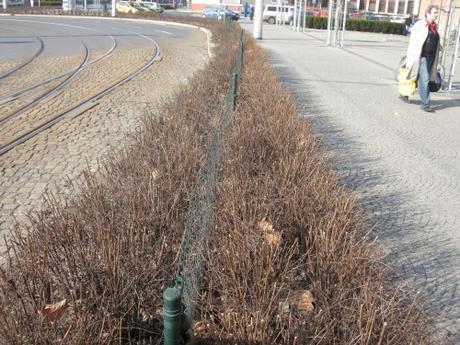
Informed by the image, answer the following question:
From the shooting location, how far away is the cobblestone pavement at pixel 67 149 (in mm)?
5273

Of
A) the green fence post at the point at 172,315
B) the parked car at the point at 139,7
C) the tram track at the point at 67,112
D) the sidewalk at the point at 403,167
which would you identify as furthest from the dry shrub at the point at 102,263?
the parked car at the point at 139,7

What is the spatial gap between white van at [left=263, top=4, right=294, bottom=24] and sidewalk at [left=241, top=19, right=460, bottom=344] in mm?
41946

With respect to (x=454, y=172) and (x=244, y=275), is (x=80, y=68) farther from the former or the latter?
(x=244, y=275)

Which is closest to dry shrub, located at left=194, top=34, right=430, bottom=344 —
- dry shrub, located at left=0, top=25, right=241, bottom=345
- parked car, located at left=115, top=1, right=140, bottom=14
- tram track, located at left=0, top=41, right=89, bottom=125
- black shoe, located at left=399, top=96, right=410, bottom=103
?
dry shrub, located at left=0, top=25, right=241, bottom=345

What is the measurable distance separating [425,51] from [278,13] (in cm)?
4599

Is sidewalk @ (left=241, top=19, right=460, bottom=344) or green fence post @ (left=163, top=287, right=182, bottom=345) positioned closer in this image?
green fence post @ (left=163, top=287, right=182, bottom=345)

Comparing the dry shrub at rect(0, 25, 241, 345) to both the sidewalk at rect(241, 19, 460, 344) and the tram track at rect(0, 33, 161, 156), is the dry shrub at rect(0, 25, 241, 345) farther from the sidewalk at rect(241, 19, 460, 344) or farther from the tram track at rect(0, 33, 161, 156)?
the tram track at rect(0, 33, 161, 156)

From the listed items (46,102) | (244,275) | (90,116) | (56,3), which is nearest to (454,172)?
(244,275)

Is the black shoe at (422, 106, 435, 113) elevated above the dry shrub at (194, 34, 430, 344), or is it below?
below

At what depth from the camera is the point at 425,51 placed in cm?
956

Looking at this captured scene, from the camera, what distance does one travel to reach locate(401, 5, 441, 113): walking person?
9531 mm

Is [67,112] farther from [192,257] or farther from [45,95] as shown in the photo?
[192,257]

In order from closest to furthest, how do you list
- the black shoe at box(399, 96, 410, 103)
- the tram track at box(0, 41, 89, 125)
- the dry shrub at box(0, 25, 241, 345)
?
the dry shrub at box(0, 25, 241, 345) < the tram track at box(0, 41, 89, 125) < the black shoe at box(399, 96, 410, 103)

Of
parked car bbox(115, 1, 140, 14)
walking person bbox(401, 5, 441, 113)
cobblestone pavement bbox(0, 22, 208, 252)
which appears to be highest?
parked car bbox(115, 1, 140, 14)
